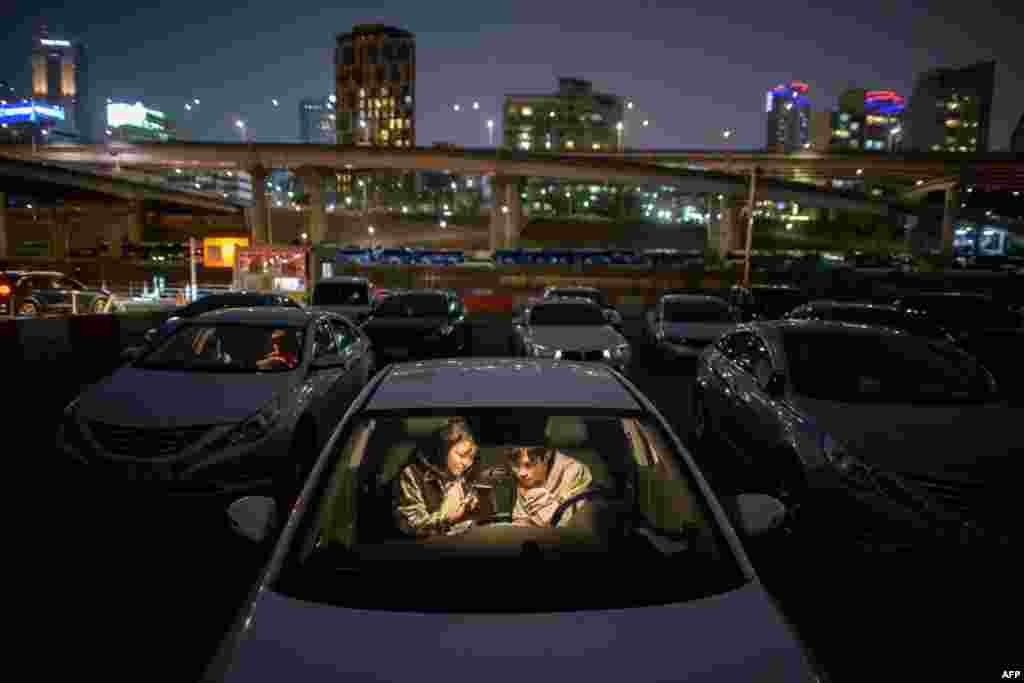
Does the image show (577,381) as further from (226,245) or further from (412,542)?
(226,245)

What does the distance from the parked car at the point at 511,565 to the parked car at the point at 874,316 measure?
8501 mm

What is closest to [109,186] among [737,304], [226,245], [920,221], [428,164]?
[428,164]

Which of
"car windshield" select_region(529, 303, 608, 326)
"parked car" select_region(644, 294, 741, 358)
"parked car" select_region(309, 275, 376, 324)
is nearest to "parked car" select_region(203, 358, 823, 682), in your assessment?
"car windshield" select_region(529, 303, 608, 326)

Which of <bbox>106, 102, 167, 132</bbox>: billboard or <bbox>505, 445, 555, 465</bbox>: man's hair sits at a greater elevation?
<bbox>106, 102, 167, 132</bbox>: billboard

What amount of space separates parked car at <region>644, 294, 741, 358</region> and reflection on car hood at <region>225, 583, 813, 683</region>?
12535mm

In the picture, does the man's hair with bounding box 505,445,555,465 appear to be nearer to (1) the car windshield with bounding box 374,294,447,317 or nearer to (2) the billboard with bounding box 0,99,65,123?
(1) the car windshield with bounding box 374,294,447,317

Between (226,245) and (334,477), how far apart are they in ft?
101

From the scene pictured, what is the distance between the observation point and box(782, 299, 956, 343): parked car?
36.1 ft

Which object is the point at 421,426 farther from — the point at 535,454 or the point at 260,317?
the point at 260,317

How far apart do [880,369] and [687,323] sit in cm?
885

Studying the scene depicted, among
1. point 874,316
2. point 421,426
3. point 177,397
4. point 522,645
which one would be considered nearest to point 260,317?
point 177,397

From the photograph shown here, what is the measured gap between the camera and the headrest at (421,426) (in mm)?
3387

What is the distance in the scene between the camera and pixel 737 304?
21438mm

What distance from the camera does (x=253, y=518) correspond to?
313cm
